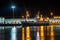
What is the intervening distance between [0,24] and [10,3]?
1004 cm

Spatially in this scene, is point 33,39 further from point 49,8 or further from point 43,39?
point 49,8

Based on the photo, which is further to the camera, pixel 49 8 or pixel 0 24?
pixel 49 8

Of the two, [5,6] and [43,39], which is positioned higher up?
[5,6]

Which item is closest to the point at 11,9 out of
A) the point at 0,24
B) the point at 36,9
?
the point at 36,9

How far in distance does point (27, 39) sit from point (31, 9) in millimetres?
34627

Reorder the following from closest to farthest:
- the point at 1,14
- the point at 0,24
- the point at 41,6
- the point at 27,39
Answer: the point at 27,39 < the point at 0,24 < the point at 1,14 < the point at 41,6

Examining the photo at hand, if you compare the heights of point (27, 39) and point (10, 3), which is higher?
point (10, 3)

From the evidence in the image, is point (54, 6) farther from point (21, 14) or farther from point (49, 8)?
point (21, 14)

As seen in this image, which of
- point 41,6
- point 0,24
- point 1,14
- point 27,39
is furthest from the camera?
point 41,6

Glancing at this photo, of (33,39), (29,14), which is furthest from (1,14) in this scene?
(33,39)

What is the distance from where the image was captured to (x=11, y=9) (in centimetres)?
5278

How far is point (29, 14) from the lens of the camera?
5494cm

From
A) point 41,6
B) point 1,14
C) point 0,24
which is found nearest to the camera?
point 0,24

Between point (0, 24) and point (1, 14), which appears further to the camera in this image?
point (1, 14)
